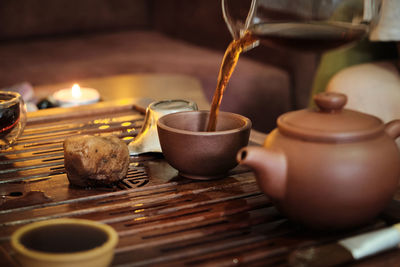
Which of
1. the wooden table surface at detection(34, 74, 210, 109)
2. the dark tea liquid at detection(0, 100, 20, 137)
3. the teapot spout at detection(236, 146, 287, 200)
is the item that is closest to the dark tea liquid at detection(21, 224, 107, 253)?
the teapot spout at detection(236, 146, 287, 200)

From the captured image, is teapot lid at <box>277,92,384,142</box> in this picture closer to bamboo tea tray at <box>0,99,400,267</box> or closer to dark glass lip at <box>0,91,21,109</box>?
bamboo tea tray at <box>0,99,400,267</box>

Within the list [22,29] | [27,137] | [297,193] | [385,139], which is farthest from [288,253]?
[22,29]

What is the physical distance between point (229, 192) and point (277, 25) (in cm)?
28

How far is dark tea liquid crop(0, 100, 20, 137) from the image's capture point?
40.4 inches

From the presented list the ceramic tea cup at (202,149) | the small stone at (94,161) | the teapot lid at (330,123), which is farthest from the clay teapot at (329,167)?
the small stone at (94,161)

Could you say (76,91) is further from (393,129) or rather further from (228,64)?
(393,129)

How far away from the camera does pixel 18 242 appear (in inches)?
23.3

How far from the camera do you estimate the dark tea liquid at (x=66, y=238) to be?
0.62 metres

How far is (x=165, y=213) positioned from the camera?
79 centimetres

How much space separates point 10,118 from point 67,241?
0.50m

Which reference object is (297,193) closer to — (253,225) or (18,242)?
(253,225)

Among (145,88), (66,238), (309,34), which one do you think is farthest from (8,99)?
(145,88)

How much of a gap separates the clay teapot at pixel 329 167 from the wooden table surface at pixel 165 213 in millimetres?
49

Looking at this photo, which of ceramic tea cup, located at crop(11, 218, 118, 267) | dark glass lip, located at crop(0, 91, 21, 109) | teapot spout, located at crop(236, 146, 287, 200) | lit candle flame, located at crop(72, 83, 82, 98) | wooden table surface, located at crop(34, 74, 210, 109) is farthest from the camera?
wooden table surface, located at crop(34, 74, 210, 109)
